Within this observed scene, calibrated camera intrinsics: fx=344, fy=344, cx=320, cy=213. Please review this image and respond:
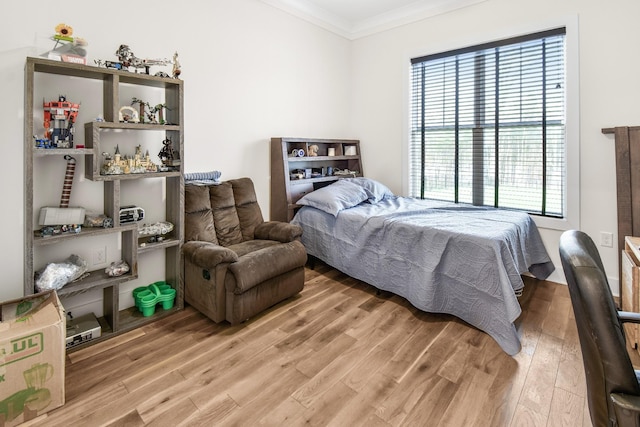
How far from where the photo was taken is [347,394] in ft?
5.81

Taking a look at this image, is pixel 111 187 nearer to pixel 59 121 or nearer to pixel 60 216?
pixel 60 216

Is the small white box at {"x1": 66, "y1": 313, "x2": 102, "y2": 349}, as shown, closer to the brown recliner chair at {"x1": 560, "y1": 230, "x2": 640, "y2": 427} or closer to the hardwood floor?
the hardwood floor

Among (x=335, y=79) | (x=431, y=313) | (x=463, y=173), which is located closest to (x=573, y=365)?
(x=431, y=313)

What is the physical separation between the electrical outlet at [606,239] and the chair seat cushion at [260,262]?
8.41 ft

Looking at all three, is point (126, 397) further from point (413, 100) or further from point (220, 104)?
point (413, 100)

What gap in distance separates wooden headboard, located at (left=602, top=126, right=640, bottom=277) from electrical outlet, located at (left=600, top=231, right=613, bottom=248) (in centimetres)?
16

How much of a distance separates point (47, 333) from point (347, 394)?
4.91 feet

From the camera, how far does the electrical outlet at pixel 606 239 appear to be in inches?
115

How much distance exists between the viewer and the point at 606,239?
2939mm

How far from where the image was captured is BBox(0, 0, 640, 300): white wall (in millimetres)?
2158

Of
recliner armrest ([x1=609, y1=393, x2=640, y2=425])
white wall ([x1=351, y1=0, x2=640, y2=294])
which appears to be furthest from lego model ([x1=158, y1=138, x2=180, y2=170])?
white wall ([x1=351, y1=0, x2=640, y2=294])

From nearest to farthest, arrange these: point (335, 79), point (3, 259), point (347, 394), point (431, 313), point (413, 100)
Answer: point (347, 394) → point (3, 259) → point (431, 313) → point (413, 100) → point (335, 79)

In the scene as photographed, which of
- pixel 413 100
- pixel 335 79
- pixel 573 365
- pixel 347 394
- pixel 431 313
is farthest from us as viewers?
pixel 335 79

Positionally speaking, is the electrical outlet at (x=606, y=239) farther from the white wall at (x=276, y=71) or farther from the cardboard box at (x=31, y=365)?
the cardboard box at (x=31, y=365)
